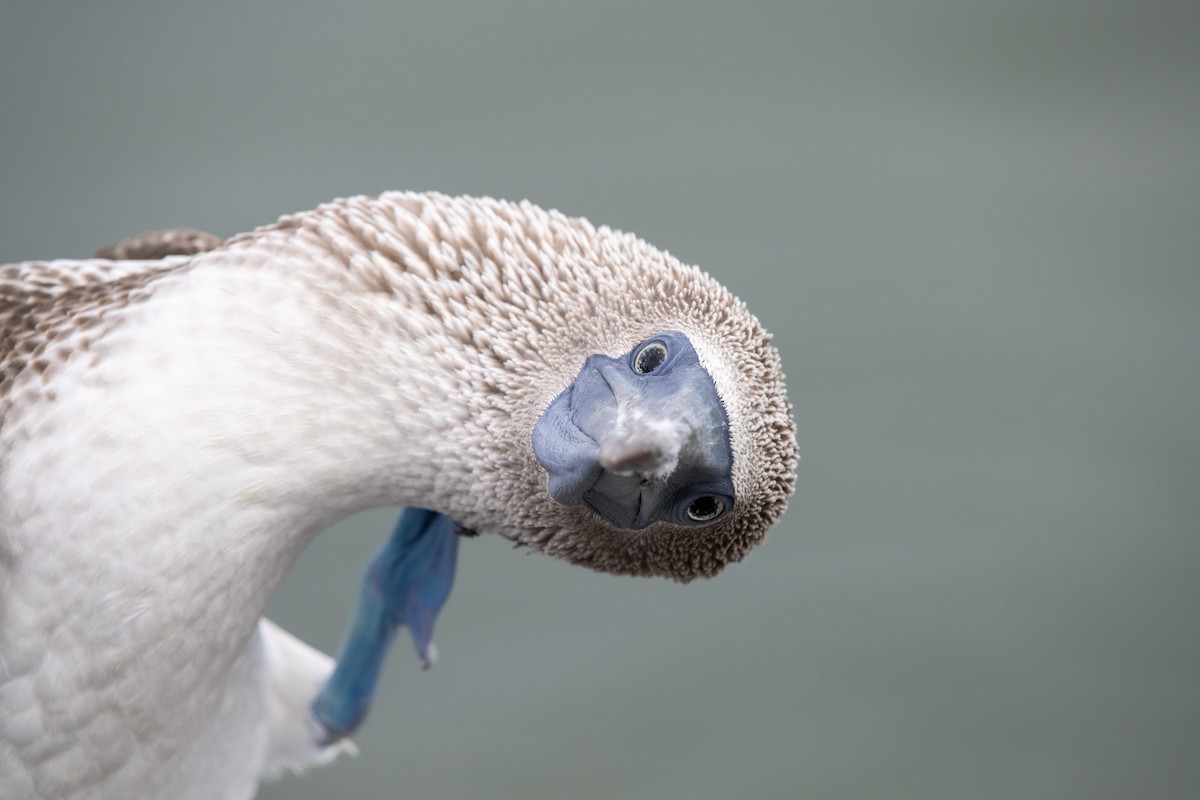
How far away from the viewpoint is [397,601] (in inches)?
89.3

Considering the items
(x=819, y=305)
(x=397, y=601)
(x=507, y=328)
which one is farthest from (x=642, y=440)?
(x=819, y=305)

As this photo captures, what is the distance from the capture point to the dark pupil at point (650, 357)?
168 cm

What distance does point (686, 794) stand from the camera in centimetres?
349

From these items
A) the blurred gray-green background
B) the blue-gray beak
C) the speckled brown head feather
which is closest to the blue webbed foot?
the speckled brown head feather

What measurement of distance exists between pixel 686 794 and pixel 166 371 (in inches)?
91.1

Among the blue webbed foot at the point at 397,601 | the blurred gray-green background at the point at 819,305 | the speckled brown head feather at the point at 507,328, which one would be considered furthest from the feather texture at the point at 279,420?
the blurred gray-green background at the point at 819,305

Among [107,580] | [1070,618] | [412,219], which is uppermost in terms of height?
[1070,618]

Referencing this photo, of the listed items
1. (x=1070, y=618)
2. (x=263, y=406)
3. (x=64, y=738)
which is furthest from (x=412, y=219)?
(x=1070, y=618)

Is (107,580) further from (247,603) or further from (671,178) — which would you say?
(671,178)

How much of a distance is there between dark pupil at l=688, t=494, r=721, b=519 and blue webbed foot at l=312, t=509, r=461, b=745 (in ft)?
1.77

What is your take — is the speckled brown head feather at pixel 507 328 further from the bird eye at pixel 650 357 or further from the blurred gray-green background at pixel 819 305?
the blurred gray-green background at pixel 819 305

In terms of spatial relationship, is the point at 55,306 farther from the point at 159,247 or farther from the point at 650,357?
the point at 650,357

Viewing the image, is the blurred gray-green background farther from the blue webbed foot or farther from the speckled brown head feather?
the speckled brown head feather

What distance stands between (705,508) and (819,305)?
223 cm
